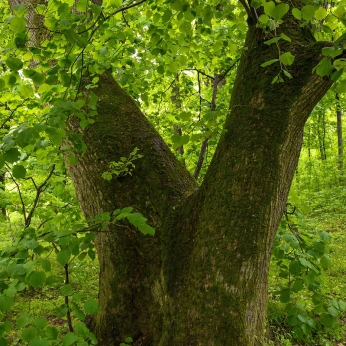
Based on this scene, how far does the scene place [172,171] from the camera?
2.63 metres

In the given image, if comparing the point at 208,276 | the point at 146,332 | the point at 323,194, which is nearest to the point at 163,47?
the point at 208,276

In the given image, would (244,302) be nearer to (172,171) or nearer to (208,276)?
(208,276)

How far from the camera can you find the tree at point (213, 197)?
175cm

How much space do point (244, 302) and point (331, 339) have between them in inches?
98.8

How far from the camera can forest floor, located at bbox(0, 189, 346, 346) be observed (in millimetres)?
3295

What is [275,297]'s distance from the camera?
175 inches

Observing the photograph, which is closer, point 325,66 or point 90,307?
point 325,66

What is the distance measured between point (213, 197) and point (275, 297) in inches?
131

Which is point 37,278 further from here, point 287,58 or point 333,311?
point 333,311

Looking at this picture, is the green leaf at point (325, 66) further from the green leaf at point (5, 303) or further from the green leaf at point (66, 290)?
the green leaf at point (5, 303)

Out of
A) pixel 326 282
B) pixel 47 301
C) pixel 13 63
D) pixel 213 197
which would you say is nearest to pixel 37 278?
pixel 13 63

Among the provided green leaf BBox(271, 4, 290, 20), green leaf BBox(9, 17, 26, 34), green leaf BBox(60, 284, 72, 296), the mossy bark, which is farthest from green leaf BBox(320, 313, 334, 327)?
green leaf BBox(9, 17, 26, 34)

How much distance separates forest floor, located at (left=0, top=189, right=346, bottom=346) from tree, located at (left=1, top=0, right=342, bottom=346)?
0.49m

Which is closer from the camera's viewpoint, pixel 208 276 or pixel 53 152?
pixel 208 276
